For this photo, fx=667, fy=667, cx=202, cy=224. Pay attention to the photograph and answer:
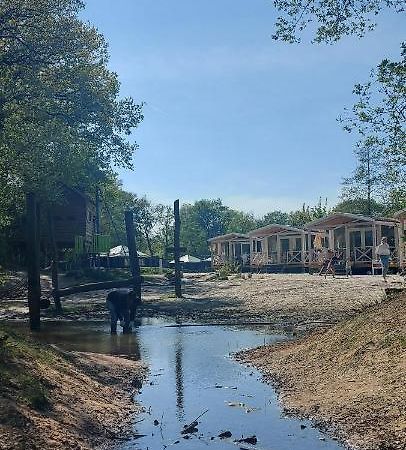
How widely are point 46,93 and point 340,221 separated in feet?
80.1

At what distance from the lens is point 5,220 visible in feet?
94.8

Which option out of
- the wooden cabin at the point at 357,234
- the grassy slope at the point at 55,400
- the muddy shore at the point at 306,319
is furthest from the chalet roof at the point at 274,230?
the grassy slope at the point at 55,400

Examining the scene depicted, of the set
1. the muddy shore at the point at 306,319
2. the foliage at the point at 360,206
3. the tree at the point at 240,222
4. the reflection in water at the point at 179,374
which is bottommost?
the reflection in water at the point at 179,374

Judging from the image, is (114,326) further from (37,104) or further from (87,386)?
(37,104)

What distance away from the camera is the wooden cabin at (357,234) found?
141ft

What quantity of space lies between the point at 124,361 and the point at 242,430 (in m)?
5.80

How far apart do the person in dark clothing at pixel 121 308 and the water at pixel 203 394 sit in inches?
23.6

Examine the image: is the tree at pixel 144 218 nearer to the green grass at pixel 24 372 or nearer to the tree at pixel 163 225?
the tree at pixel 163 225

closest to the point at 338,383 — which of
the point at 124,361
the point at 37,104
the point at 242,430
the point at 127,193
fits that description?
the point at 242,430

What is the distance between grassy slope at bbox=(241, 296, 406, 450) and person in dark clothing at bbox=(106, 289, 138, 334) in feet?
18.7

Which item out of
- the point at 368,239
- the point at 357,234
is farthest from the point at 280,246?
the point at 368,239

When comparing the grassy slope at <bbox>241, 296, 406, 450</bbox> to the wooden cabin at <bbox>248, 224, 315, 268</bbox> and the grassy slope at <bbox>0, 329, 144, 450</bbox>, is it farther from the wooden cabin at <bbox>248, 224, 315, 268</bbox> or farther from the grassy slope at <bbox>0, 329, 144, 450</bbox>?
the wooden cabin at <bbox>248, 224, 315, 268</bbox>

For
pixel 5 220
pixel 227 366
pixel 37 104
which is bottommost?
pixel 227 366

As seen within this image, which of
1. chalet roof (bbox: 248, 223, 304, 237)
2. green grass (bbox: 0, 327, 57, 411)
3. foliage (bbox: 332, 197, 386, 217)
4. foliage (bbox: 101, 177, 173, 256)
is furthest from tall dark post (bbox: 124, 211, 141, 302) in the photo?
foliage (bbox: 101, 177, 173, 256)
